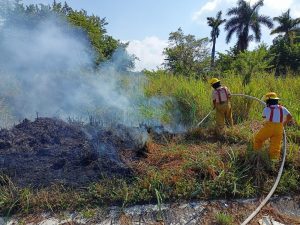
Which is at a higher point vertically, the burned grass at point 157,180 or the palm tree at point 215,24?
the palm tree at point 215,24

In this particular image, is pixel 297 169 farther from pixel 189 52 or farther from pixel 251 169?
pixel 189 52

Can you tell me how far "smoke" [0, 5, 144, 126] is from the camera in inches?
334

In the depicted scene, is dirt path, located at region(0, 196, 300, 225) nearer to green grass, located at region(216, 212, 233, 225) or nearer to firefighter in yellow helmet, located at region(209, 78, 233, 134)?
green grass, located at region(216, 212, 233, 225)

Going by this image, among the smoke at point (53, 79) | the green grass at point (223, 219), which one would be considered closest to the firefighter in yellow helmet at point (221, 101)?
the smoke at point (53, 79)

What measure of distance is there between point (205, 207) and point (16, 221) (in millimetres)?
2229

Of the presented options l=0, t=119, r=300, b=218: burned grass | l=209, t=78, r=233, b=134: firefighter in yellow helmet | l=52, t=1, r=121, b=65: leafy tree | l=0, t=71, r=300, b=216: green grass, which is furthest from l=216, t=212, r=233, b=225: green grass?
l=52, t=1, r=121, b=65: leafy tree

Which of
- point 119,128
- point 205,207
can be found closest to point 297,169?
A: point 205,207

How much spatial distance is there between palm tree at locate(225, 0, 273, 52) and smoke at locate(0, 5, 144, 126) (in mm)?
29905

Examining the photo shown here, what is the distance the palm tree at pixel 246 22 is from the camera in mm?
37250

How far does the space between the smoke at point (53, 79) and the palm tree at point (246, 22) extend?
29905 millimetres

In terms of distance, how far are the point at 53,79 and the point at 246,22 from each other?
106 ft

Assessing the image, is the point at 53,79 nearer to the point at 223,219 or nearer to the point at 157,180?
the point at 157,180

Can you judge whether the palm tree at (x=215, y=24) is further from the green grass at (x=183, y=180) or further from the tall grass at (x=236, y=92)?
the green grass at (x=183, y=180)

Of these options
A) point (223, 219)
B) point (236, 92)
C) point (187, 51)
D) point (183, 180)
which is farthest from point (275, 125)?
point (187, 51)
